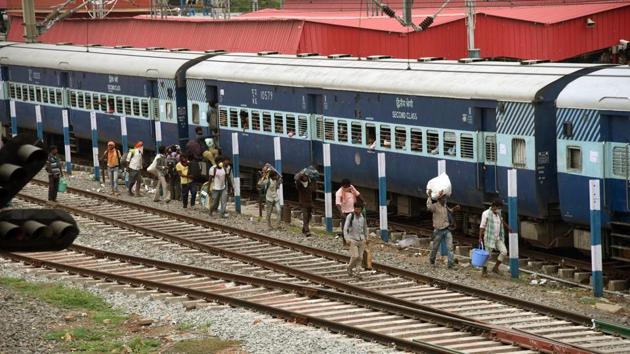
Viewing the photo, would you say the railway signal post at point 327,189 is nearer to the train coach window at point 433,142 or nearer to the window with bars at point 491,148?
the train coach window at point 433,142

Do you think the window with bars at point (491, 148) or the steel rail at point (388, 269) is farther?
the window with bars at point (491, 148)

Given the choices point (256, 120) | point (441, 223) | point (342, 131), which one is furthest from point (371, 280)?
point (256, 120)

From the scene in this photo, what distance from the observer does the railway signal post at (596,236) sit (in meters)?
20.2

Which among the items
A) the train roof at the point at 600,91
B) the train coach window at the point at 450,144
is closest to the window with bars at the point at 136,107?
the train coach window at the point at 450,144

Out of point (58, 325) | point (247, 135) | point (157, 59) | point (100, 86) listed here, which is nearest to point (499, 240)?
point (58, 325)

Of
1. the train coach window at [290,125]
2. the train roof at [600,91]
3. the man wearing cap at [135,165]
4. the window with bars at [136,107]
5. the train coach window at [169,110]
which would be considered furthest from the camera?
the window with bars at [136,107]

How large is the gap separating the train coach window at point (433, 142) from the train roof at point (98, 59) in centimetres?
1136

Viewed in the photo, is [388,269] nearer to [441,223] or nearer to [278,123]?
[441,223]

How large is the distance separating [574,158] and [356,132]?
697cm

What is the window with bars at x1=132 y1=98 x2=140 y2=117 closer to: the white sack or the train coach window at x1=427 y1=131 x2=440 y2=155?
the train coach window at x1=427 y1=131 x2=440 y2=155

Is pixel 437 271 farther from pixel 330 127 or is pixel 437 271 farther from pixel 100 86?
pixel 100 86

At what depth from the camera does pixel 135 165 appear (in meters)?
32.2

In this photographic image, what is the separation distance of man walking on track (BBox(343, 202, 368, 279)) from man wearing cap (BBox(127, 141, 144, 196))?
37.6 ft

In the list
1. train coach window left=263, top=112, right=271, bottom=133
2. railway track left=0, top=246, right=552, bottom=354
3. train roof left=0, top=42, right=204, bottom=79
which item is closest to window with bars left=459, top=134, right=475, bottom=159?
railway track left=0, top=246, right=552, bottom=354
